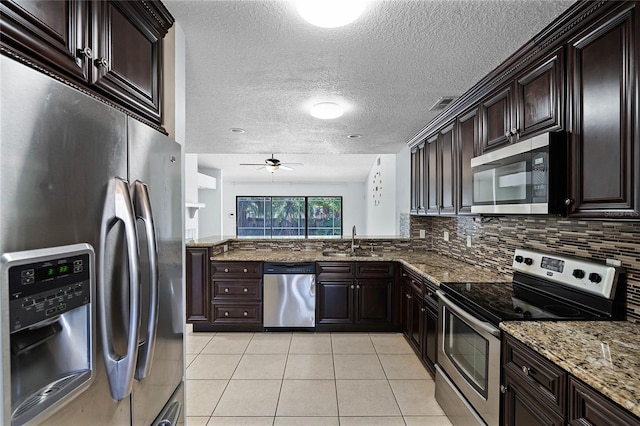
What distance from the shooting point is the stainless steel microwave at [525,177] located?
5.13 feet

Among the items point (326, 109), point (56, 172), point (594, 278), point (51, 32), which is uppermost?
point (326, 109)

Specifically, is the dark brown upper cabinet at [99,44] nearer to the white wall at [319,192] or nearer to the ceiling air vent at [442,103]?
the ceiling air vent at [442,103]

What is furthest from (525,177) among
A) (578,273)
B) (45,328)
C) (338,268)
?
(338,268)

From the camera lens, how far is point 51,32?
2.83ft

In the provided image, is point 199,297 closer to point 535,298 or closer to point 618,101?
point 535,298

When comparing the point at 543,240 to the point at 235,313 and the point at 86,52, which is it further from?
the point at 235,313

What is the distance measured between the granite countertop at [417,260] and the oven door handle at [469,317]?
175 mm

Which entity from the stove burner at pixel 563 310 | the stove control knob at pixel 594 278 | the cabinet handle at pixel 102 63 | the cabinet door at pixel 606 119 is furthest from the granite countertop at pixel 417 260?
the cabinet handle at pixel 102 63

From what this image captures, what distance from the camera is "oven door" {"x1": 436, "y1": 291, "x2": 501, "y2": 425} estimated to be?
1.61 m

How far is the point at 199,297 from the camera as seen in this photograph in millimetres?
3807

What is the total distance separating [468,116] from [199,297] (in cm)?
337

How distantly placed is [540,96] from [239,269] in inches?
127

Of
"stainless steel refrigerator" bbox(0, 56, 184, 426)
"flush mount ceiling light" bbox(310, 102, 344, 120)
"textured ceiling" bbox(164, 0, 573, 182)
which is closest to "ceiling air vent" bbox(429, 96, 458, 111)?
"textured ceiling" bbox(164, 0, 573, 182)

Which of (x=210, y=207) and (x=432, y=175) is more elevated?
(x=432, y=175)
